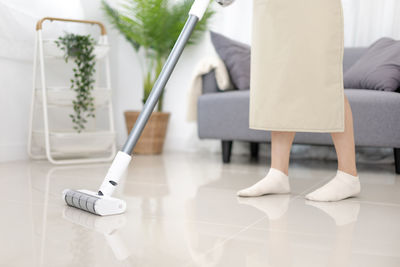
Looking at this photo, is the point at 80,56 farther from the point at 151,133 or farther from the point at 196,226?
the point at 196,226

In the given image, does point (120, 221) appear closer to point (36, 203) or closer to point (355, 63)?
point (36, 203)

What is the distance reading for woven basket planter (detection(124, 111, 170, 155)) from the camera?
288cm

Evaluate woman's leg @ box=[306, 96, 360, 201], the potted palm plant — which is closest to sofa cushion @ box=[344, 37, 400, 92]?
woman's leg @ box=[306, 96, 360, 201]

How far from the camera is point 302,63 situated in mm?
1349

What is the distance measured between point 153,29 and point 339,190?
1.74m

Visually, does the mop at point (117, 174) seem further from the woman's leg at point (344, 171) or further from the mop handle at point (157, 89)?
the woman's leg at point (344, 171)

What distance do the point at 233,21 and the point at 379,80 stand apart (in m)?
1.12

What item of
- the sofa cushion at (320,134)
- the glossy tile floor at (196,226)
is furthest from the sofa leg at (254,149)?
the glossy tile floor at (196,226)

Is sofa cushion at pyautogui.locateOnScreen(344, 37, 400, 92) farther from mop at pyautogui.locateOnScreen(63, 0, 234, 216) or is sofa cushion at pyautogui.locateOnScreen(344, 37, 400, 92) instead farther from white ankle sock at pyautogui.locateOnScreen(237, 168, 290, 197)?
mop at pyautogui.locateOnScreen(63, 0, 234, 216)

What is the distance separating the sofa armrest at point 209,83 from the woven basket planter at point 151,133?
0.46 m

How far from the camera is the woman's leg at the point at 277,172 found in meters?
1.47

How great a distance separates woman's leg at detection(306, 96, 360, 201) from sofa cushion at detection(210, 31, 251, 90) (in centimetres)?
107

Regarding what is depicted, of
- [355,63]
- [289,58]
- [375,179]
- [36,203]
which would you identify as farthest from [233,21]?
[36,203]

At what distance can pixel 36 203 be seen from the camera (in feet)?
4.40
